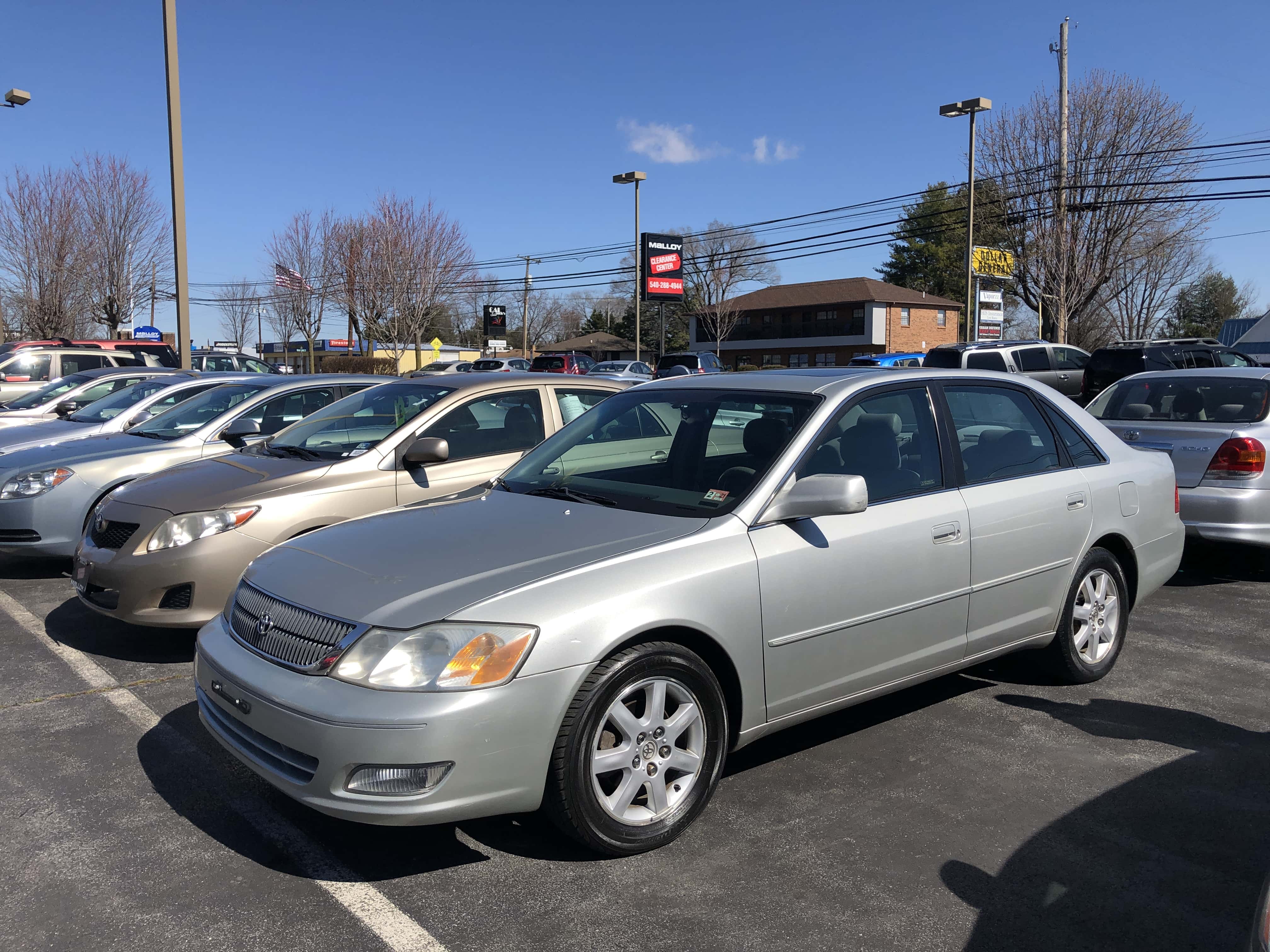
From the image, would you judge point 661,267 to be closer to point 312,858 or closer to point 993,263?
point 993,263

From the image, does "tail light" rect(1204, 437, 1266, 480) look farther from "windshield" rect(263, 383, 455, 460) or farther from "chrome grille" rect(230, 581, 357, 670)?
"chrome grille" rect(230, 581, 357, 670)

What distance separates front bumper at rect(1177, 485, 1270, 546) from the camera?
6.77 m

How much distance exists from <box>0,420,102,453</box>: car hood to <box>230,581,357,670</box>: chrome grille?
19.9 feet

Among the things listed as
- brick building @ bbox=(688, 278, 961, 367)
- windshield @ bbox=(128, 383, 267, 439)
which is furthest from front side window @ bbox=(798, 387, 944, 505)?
brick building @ bbox=(688, 278, 961, 367)

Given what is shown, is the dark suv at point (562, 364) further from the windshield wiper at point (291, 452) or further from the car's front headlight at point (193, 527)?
the car's front headlight at point (193, 527)

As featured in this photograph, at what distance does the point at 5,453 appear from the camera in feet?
24.8

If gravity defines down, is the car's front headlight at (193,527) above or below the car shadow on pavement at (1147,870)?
above

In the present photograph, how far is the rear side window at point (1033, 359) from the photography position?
18828 millimetres

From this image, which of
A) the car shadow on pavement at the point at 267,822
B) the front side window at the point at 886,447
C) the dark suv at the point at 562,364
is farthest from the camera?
the dark suv at the point at 562,364

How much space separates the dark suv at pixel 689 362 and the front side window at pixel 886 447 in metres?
30.1

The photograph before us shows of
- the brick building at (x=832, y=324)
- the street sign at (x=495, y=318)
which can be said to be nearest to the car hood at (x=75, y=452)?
the brick building at (x=832, y=324)

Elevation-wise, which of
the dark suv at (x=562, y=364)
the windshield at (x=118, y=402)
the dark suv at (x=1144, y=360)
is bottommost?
the windshield at (x=118, y=402)

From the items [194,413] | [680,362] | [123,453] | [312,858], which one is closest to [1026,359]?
[194,413]

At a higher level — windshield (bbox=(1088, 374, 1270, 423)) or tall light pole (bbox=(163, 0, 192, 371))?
tall light pole (bbox=(163, 0, 192, 371))
